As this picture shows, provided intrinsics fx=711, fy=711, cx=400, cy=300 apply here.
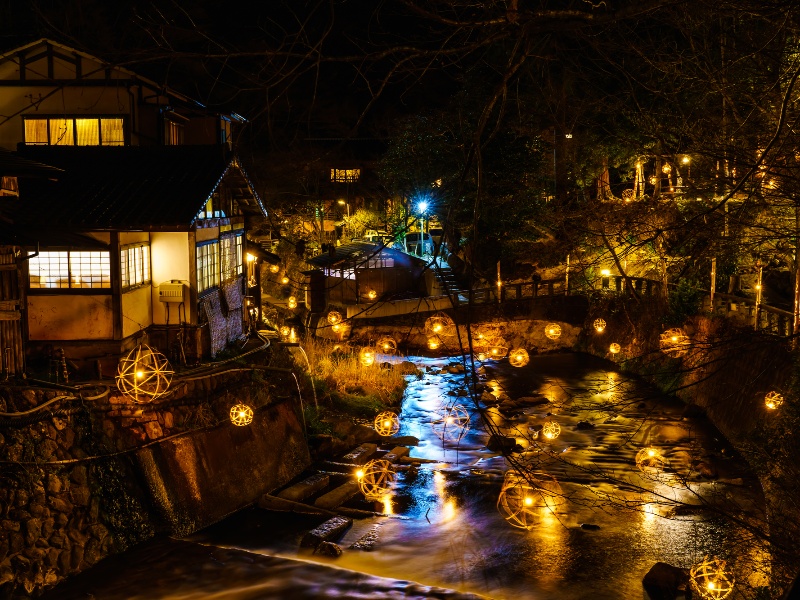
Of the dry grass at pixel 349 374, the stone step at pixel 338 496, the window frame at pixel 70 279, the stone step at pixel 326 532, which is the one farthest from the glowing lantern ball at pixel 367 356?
the window frame at pixel 70 279

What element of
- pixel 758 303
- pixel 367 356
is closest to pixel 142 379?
pixel 367 356

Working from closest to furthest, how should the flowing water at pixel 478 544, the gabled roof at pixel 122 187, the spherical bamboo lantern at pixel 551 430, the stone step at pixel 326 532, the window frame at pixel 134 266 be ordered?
1. the flowing water at pixel 478 544
2. the stone step at pixel 326 532
3. the gabled roof at pixel 122 187
4. the window frame at pixel 134 266
5. the spherical bamboo lantern at pixel 551 430

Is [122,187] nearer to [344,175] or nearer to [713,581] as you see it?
[713,581]

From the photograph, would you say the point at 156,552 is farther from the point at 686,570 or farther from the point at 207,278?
the point at 686,570

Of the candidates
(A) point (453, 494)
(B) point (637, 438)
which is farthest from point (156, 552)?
(B) point (637, 438)

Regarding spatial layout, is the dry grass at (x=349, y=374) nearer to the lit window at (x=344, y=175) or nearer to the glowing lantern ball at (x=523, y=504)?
the glowing lantern ball at (x=523, y=504)

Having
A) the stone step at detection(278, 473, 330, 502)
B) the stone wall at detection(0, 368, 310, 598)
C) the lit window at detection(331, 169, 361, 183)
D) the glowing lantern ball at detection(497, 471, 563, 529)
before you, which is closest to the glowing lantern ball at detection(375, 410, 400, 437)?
the stone step at detection(278, 473, 330, 502)

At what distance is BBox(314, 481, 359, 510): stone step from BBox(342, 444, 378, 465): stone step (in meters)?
1.44

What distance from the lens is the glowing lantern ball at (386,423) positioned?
18531 millimetres

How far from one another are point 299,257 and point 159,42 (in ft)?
101

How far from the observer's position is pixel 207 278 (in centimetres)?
1922

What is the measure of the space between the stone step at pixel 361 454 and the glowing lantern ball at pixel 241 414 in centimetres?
367

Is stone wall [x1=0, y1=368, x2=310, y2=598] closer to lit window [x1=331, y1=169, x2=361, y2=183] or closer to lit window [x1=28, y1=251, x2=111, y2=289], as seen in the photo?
lit window [x1=28, y1=251, x2=111, y2=289]

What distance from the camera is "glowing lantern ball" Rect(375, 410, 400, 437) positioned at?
1853 centimetres
